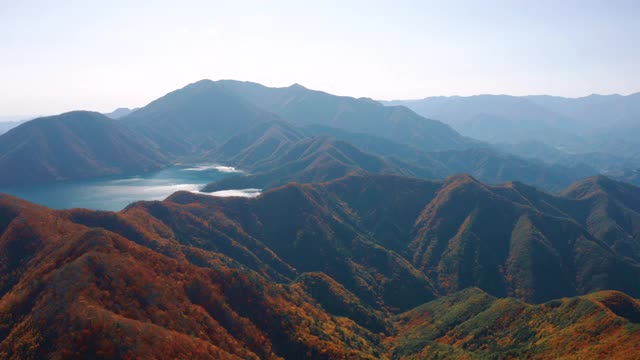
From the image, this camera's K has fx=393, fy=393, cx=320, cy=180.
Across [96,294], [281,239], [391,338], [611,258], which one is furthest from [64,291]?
[611,258]

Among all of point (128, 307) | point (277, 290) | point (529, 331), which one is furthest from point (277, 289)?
point (529, 331)

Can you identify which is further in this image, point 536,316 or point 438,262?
point 438,262

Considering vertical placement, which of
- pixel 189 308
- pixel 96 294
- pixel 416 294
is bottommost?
pixel 416 294

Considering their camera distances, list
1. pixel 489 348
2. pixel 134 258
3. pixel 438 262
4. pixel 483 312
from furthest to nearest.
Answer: pixel 438 262 < pixel 483 312 < pixel 489 348 < pixel 134 258

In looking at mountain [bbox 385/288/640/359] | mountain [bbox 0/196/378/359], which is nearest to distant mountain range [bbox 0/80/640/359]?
mountain [bbox 0/196/378/359]

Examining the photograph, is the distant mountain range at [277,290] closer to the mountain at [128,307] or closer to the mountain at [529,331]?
the mountain at [128,307]

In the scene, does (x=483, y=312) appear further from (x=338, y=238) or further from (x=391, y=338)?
(x=338, y=238)

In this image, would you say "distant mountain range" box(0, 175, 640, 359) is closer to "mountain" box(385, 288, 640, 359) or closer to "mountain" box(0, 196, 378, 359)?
"mountain" box(0, 196, 378, 359)
